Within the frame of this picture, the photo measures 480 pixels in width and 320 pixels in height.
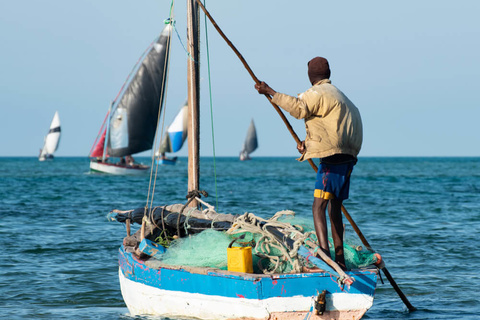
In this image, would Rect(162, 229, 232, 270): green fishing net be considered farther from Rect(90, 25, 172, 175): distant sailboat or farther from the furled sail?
the furled sail

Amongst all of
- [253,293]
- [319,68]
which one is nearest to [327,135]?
[319,68]

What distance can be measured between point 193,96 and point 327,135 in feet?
11.8

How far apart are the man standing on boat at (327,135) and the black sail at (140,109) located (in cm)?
3350

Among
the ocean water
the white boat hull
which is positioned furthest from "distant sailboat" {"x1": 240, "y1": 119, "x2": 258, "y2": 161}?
the ocean water

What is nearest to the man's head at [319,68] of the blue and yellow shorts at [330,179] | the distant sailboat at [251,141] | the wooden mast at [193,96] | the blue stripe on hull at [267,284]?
the blue and yellow shorts at [330,179]

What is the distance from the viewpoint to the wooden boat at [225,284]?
659 cm

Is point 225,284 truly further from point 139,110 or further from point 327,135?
point 139,110

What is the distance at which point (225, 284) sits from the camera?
22.7ft

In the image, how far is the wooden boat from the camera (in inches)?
259

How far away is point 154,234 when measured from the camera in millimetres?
8953

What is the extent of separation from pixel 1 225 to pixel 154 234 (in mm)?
12702

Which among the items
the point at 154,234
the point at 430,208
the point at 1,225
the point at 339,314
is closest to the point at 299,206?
the point at 430,208

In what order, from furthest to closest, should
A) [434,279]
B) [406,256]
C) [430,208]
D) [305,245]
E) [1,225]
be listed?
[430,208] < [1,225] < [406,256] < [434,279] < [305,245]

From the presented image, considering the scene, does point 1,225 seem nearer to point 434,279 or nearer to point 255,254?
point 434,279
